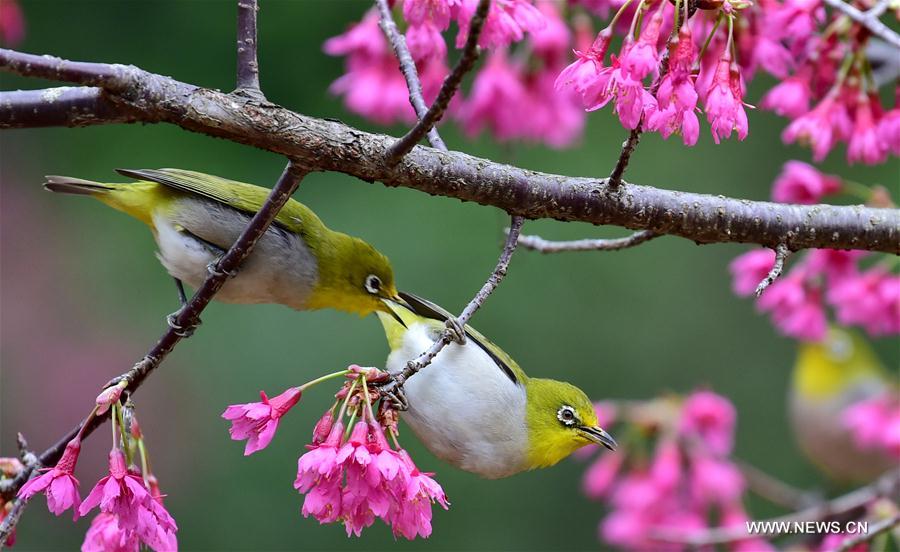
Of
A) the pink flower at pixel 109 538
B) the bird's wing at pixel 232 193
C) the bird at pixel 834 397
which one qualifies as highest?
the bird at pixel 834 397

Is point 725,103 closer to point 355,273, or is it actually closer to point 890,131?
point 890,131

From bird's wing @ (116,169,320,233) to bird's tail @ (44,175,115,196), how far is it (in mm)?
186

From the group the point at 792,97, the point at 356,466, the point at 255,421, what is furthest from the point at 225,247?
the point at 792,97

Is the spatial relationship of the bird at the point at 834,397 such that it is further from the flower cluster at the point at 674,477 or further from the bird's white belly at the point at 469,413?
the bird's white belly at the point at 469,413

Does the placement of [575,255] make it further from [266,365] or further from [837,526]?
[837,526]

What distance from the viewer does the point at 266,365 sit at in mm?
5836

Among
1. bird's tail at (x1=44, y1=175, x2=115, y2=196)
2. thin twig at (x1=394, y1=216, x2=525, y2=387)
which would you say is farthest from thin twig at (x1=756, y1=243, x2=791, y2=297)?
→ bird's tail at (x1=44, y1=175, x2=115, y2=196)

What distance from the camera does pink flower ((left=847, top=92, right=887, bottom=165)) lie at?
2424 millimetres

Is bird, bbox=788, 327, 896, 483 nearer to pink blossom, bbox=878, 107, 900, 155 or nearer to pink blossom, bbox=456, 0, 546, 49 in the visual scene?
pink blossom, bbox=878, 107, 900, 155

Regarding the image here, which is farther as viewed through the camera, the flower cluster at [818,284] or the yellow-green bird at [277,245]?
the flower cluster at [818,284]

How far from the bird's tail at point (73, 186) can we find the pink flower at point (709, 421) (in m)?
2.23

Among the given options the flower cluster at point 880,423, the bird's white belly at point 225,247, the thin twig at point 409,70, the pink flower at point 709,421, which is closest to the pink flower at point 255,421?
the thin twig at point 409,70

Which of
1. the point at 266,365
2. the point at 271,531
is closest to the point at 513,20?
the point at 266,365

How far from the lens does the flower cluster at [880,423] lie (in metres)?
3.62
